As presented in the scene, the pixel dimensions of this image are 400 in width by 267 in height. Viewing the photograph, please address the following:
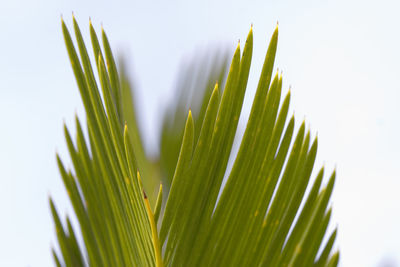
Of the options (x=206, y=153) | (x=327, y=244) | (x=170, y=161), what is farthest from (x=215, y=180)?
(x=170, y=161)

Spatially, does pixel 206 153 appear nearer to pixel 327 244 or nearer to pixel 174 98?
pixel 327 244

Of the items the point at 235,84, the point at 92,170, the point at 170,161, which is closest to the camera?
the point at 235,84

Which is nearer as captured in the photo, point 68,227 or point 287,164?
point 287,164

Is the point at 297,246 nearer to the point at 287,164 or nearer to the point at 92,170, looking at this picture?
the point at 287,164

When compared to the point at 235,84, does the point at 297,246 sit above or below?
below

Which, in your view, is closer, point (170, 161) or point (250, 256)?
point (250, 256)

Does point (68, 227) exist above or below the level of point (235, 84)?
below

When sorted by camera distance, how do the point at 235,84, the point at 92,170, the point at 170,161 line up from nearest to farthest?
the point at 235,84 → the point at 92,170 → the point at 170,161

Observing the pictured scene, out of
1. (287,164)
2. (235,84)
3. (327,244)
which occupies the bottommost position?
(327,244)

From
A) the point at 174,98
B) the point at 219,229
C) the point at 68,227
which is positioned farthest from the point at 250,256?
the point at 174,98
